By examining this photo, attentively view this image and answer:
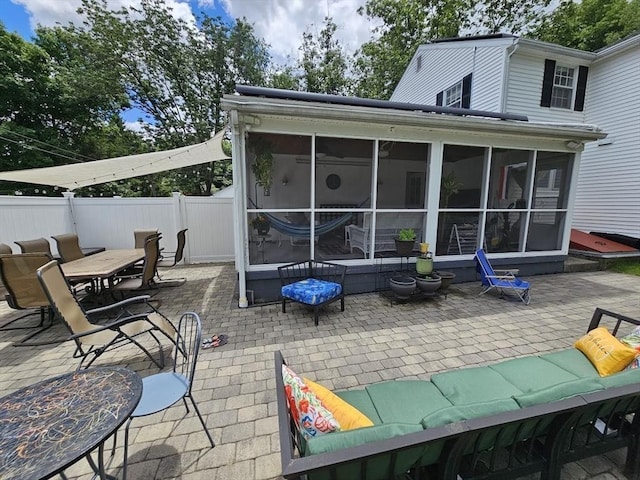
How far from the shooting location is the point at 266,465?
67.4 inches

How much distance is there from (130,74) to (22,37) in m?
5.26

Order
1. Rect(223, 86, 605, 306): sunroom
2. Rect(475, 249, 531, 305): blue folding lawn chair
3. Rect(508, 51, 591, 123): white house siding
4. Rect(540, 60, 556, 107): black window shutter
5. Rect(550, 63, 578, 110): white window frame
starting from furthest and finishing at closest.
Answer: Rect(550, 63, 578, 110): white window frame, Rect(540, 60, 556, 107): black window shutter, Rect(508, 51, 591, 123): white house siding, Rect(475, 249, 531, 305): blue folding lawn chair, Rect(223, 86, 605, 306): sunroom

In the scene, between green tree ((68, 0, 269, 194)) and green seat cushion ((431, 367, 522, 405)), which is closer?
green seat cushion ((431, 367, 522, 405))

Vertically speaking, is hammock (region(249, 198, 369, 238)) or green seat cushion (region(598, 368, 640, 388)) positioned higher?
hammock (region(249, 198, 369, 238))

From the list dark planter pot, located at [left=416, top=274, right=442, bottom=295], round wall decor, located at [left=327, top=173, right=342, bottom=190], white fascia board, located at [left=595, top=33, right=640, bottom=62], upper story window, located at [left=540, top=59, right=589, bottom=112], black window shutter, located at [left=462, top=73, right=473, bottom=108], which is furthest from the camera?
black window shutter, located at [left=462, top=73, right=473, bottom=108]

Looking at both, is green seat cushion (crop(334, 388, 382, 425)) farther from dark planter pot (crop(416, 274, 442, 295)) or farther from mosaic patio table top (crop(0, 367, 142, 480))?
dark planter pot (crop(416, 274, 442, 295))

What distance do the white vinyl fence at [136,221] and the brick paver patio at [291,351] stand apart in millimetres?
2204

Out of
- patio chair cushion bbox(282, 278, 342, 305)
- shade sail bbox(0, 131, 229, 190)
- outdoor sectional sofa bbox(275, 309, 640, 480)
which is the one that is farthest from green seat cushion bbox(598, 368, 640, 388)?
shade sail bbox(0, 131, 229, 190)

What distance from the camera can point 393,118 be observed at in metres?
Answer: 4.19

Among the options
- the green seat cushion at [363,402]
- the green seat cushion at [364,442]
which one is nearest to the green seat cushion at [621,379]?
the green seat cushion at [364,442]

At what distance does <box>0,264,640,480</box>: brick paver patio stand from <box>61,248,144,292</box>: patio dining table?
792 millimetres

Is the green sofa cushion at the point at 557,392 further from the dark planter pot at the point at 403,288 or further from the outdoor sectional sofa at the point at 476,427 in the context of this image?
the dark planter pot at the point at 403,288

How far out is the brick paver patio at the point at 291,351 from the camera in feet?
5.85

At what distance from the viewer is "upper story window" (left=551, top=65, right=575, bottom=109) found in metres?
8.05
